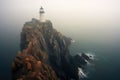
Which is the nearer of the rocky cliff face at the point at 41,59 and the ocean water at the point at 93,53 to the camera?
the rocky cliff face at the point at 41,59

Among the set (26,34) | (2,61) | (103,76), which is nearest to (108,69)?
(103,76)

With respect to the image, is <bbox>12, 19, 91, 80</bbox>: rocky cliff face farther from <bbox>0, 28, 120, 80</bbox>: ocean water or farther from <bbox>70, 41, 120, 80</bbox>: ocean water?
<bbox>0, 28, 120, 80</bbox>: ocean water

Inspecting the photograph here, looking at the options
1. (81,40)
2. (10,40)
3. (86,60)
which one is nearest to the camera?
(86,60)

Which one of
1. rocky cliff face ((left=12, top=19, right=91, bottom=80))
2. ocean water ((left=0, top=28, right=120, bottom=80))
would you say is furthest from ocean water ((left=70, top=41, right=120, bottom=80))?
rocky cliff face ((left=12, top=19, right=91, bottom=80))

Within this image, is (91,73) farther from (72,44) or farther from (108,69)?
(72,44)

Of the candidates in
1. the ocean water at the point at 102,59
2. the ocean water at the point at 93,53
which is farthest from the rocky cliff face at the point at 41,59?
the ocean water at the point at 93,53

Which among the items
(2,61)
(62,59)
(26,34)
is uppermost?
(26,34)

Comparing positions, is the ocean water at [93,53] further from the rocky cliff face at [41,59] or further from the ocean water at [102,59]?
the rocky cliff face at [41,59]

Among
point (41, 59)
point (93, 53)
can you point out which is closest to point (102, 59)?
point (93, 53)

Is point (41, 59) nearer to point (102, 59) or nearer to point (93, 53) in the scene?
point (102, 59)
